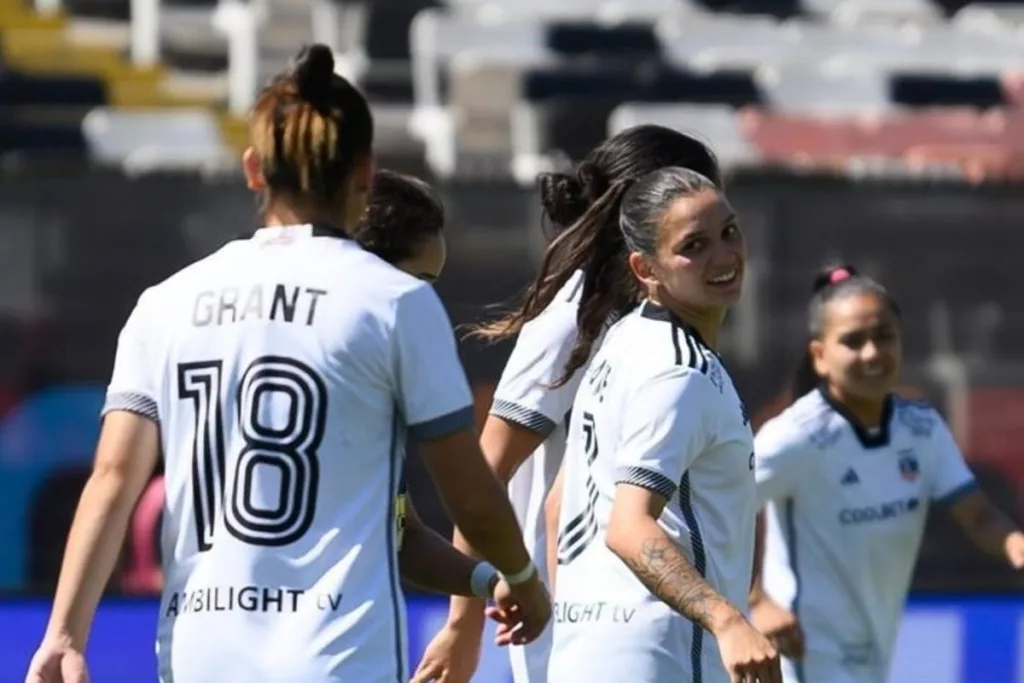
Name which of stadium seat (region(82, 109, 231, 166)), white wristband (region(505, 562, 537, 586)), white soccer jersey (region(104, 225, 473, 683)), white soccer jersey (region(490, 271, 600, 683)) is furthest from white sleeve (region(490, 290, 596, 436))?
stadium seat (region(82, 109, 231, 166))

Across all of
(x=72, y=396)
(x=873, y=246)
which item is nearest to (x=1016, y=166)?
(x=873, y=246)

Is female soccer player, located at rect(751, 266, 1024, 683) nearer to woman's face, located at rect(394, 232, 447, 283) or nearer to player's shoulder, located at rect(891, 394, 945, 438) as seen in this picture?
player's shoulder, located at rect(891, 394, 945, 438)

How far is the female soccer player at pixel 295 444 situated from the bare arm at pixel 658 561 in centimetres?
29

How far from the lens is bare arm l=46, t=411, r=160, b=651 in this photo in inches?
122

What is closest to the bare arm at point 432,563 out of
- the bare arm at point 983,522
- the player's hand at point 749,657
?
the player's hand at point 749,657

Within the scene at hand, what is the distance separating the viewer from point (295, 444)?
121 inches

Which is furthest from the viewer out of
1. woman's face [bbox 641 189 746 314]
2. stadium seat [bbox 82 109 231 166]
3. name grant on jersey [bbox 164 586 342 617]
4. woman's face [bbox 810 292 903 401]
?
stadium seat [bbox 82 109 231 166]

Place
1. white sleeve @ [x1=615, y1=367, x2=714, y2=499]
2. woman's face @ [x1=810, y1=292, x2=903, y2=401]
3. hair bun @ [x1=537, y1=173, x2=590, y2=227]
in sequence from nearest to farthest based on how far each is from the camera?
white sleeve @ [x1=615, y1=367, x2=714, y2=499] → hair bun @ [x1=537, y1=173, x2=590, y2=227] → woman's face @ [x1=810, y1=292, x2=903, y2=401]

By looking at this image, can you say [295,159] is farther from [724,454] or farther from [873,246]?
[873,246]

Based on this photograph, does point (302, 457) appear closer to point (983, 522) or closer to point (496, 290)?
point (983, 522)

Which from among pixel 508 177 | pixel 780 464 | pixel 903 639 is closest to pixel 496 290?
pixel 508 177

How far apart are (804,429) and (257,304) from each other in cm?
245

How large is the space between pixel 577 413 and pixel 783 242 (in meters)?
4.69

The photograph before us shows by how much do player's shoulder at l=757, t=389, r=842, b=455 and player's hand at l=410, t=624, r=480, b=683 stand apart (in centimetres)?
146
